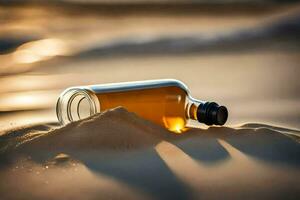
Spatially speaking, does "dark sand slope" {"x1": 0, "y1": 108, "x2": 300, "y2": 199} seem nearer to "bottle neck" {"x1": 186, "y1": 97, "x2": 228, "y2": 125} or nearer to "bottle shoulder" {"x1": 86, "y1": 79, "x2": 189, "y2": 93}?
"bottle neck" {"x1": 186, "y1": 97, "x2": 228, "y2": 125}

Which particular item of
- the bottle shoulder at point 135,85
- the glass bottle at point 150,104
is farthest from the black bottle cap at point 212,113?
the bottle shoulder at point 135,85

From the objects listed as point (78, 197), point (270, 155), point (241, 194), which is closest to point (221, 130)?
point (270, 155)

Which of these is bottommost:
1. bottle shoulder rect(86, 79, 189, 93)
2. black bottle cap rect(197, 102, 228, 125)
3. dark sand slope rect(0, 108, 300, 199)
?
dark sand slope rect(0, 108, 300, 199)

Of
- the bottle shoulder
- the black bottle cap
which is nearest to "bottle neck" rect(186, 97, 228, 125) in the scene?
the black bottle cap

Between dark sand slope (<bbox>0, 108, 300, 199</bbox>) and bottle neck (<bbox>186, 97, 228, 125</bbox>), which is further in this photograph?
bottle neck (<bbox>186, 97, 228, 125</bbox>)

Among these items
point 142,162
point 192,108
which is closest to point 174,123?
point 192,108

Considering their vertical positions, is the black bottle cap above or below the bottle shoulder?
below

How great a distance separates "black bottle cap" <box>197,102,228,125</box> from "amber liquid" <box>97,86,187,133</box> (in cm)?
6

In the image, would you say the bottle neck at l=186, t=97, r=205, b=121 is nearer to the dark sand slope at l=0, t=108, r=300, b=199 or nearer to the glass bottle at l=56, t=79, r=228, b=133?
the glass bottle at l=56, t=79, r=228, b=133

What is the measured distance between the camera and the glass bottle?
1542mm

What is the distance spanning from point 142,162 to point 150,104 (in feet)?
1.30

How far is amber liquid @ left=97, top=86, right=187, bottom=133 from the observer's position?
157 centimetres

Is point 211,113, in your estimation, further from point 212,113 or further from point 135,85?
point 135,85

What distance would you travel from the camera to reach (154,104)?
1586 millimetres
